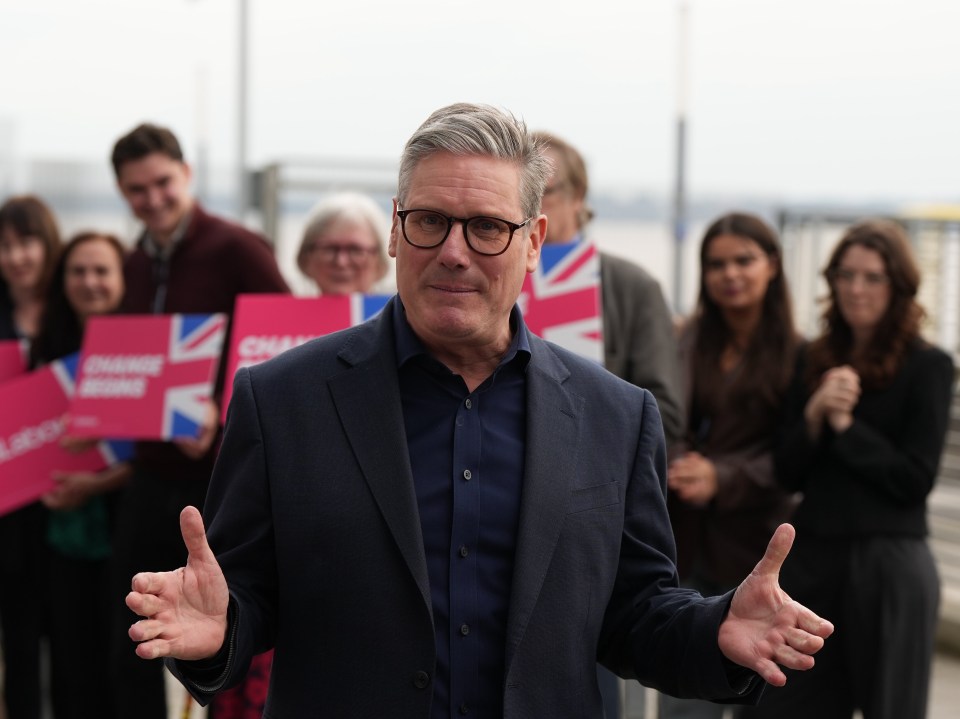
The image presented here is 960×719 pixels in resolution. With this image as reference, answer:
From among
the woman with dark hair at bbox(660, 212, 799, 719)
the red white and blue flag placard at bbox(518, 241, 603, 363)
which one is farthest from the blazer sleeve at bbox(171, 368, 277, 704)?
the woman with dark hair at bbox(660, 212, 799, 719)

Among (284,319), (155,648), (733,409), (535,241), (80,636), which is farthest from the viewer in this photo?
(80,636)

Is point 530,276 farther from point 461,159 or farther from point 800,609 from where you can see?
point 800,609

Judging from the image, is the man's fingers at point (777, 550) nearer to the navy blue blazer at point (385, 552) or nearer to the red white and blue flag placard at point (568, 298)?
the navy blue blazer at point (385, 552)

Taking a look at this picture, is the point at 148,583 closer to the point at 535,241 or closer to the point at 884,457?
the point at 535,241

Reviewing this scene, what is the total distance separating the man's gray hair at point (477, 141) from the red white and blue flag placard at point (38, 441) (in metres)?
3.58

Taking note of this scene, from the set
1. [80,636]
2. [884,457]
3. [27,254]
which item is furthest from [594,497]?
[27,254]

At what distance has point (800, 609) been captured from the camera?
231 centimetres

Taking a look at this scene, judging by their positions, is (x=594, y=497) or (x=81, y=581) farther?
(x=81, y=581)

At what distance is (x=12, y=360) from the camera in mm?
6027

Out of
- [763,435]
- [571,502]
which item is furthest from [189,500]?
[571,502]

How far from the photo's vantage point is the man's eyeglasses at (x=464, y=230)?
96.7 inches

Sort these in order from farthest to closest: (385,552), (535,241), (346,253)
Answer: (346,253)
(535,241)
(385,552)

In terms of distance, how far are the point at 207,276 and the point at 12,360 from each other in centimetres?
138

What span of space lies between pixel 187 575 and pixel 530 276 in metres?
2.47
